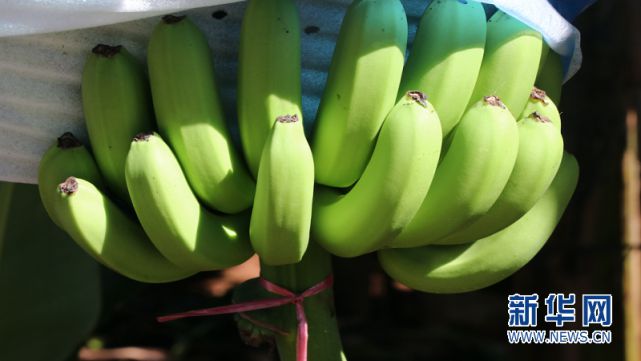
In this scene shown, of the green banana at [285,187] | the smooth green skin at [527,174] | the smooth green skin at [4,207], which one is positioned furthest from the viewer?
the smooth green skin at [4,207]

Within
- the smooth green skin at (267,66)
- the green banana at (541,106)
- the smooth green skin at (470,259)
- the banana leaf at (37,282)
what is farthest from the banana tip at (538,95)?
the banana leaf at (37,282)

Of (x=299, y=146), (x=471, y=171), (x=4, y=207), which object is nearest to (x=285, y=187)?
(x=299, y=146)

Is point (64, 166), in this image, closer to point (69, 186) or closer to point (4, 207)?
point (69, 186)

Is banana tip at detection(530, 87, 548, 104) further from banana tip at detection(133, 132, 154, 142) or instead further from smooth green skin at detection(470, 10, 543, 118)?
banana tip at detection(133, 132, 154, 142)

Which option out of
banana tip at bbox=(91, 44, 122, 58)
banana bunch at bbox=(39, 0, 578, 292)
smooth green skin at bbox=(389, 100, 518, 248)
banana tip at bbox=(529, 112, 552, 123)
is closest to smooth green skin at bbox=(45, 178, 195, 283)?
banana bunch at bbox=(39, 0, 578, 292)

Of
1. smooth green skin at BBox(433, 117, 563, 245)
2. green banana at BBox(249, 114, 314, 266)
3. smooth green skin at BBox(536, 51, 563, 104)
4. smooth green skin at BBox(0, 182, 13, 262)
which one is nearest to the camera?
green banana at BBox(249, 114, 314, 266)

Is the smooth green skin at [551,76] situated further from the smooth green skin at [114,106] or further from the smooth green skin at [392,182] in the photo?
the smooth green skin at [114,106]
